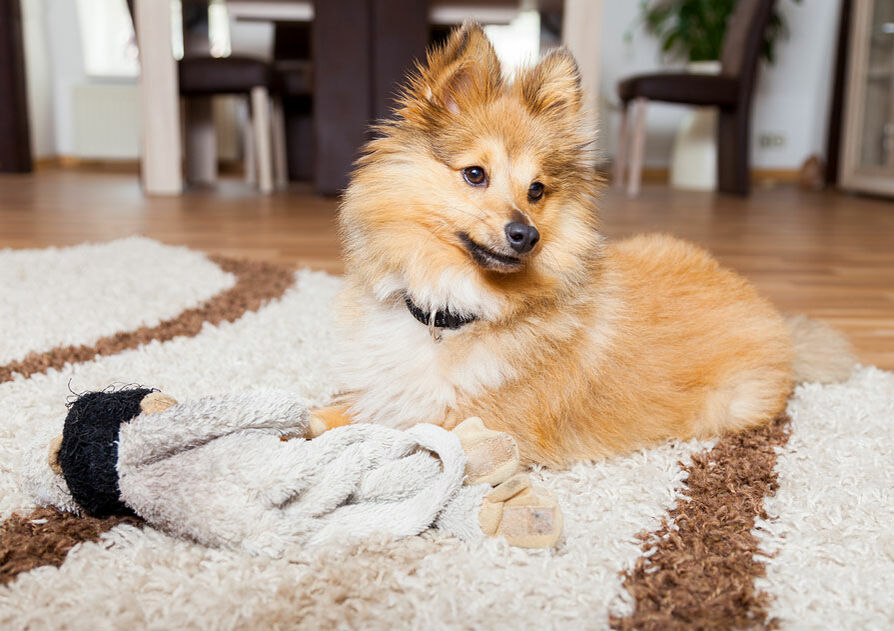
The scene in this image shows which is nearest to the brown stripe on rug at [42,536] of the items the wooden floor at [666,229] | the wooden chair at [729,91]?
the wooden floor at [666,229]

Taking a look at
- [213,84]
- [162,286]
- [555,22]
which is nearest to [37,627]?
[162,286]

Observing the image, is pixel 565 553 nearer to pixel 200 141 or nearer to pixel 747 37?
pixel 747 37

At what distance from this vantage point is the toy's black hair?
121cm

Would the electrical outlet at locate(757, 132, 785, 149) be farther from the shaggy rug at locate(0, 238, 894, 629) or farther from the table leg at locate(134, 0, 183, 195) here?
the shaggy rug at locate(0, 238, 894, 629)

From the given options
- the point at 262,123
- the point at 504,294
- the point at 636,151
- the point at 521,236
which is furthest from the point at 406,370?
the point at 636,151

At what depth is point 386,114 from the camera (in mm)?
6145

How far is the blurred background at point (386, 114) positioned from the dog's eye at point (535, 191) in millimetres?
1368

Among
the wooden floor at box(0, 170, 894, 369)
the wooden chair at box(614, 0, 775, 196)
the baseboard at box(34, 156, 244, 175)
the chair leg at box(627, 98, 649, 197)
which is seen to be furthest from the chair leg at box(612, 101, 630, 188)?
the baseboard at box(34, 156, 244, 175)

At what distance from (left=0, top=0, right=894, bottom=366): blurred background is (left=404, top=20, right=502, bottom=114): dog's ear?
1515 mm

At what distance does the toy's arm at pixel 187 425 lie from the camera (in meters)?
1.20

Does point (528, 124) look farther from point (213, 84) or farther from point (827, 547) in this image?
point (213, 84)

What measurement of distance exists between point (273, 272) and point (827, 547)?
241 centimetres

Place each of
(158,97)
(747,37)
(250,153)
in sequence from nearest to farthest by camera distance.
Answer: (158,97), (747,37), (250,153)

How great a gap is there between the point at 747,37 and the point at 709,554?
6.71m
